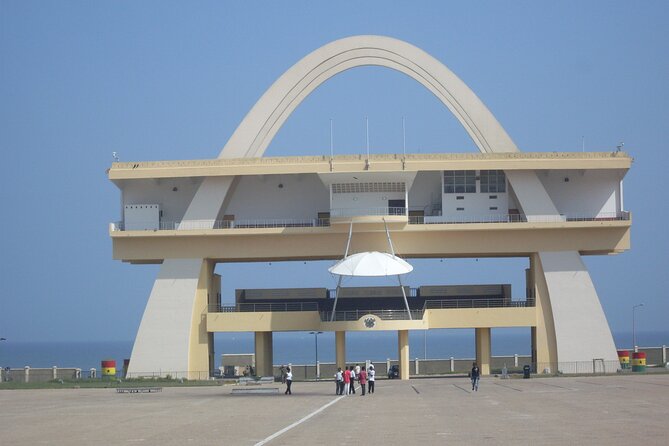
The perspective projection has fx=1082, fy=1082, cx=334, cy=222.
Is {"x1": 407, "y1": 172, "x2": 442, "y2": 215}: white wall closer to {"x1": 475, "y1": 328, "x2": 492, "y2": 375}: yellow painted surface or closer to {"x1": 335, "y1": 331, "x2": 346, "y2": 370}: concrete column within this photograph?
{"x1": 475, "y1": 328, "x2": 492, "y2": 375}: yellow painted surface

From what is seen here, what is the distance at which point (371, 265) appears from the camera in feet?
212

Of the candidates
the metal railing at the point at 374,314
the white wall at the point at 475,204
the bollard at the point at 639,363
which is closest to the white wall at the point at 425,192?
the white wall at the point at 475,204

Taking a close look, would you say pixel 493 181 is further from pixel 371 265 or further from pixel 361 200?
pixel 371 265

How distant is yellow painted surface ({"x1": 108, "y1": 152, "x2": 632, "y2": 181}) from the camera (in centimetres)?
6850

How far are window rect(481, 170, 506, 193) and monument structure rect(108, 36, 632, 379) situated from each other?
0.29 feet

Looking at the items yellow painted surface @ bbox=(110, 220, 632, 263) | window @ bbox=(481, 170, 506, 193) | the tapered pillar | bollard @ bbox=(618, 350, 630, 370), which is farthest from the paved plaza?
window @ bbox=(481, 170, 506, 193)

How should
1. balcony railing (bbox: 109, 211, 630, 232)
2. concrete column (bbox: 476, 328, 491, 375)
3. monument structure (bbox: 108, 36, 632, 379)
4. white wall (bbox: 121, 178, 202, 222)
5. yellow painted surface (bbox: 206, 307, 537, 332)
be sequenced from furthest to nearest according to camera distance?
white wall (bbox: 121, 178, 202, 222), concrete column (bbox: 476, 328, 491, 375), balcony railing (bbox: 109, 211, 630, 232), monument structure (bbox: 108, 36, 632, 379), yellow painted surface (bbox: 206, 307, 537, 332)

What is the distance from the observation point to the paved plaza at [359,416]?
27.8 m

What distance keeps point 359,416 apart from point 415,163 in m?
35.1

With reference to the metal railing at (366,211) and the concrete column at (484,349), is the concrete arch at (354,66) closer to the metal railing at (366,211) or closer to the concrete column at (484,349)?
the metal railing at (366,211)

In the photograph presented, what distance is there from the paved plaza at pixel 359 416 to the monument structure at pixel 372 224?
13.9 meters

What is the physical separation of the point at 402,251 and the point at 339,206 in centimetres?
501

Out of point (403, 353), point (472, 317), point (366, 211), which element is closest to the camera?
point (403, 353)

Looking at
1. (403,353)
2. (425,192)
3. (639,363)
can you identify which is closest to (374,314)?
(403,353)
